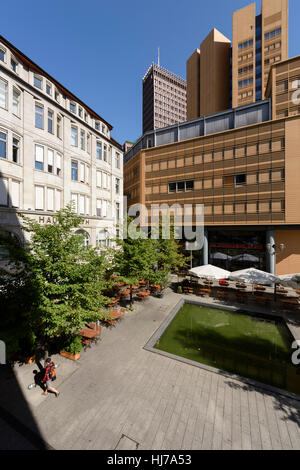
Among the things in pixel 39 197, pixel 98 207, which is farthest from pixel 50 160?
pixel 98 207

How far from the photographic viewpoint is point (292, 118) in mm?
23312

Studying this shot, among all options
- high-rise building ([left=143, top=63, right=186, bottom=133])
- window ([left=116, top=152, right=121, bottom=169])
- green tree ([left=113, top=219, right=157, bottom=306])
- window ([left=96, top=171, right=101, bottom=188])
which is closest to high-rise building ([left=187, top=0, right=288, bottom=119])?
high-rise building ([left=143, top=63, right=186, bottom=133])

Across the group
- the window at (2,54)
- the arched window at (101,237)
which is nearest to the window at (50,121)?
the window at (2,54)

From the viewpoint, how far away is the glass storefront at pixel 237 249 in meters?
26.3

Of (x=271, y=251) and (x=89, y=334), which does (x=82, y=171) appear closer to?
(x=89, y=334)

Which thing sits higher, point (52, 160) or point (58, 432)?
point (52, 160)

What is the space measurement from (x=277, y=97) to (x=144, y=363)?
32912 mm

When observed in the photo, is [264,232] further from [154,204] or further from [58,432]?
[58,432]

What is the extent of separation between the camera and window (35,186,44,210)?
17.6 metres

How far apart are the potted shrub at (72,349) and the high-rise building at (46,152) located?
753 centimetres

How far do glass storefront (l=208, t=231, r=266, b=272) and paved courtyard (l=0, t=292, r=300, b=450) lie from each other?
2019cm

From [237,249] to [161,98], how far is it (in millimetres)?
100761

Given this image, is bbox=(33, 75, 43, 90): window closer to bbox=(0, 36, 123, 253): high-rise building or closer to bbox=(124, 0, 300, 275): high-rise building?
bbox=(0, 36, 123, 253): high-rise building

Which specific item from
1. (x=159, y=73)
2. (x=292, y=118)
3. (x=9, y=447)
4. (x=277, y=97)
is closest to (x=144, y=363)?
(x=9, y=447)
